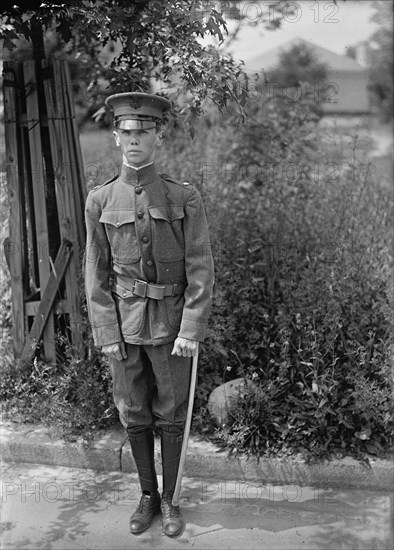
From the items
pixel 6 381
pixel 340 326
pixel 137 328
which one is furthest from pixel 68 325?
pixel 340 326

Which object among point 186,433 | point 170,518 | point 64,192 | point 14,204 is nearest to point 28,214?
point 14,204

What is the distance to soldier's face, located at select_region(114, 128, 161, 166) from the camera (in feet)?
9.16

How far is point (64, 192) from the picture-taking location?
12.2 feet

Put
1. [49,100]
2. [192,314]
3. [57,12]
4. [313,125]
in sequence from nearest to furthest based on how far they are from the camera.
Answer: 1. [192,314]
2. [57,12]
3. [49,100]
4. [313,125]

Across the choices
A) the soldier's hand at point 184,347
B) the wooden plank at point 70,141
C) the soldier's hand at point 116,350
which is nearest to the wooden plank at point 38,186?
the wooden plank at point 70,141

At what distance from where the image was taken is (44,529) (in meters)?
3.04

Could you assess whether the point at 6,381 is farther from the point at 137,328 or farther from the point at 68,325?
the point at 137,328

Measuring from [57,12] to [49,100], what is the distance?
47 centimetres

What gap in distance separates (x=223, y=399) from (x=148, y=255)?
111cm

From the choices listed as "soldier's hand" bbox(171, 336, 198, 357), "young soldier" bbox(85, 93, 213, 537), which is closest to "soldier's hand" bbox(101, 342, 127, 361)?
"young soldier" bbox(85, 93, 213, 537)

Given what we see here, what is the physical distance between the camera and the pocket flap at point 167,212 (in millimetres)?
2824

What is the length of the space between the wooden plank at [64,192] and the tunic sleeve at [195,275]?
109 centimetres

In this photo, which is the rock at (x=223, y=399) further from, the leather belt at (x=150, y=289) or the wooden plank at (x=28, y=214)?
the wooden plank at (x=28, y=214)

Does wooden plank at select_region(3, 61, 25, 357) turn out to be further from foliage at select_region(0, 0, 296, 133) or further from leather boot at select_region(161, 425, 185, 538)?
leather boot at select_region(161, 425, 185, 538)
